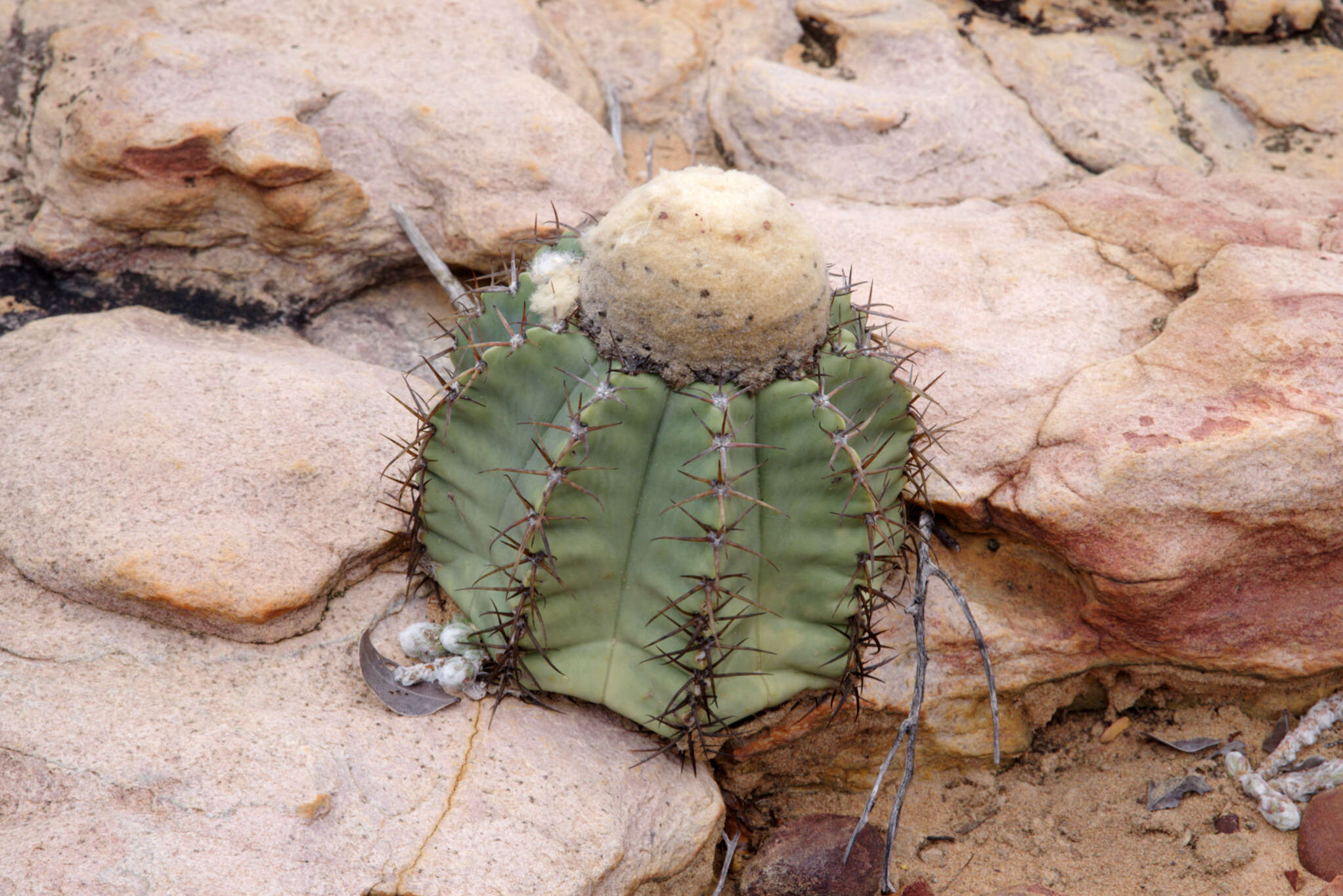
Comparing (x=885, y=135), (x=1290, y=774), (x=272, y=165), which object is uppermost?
(x=272, y=165)

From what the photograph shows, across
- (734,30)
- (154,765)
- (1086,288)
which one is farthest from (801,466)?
(734,30)

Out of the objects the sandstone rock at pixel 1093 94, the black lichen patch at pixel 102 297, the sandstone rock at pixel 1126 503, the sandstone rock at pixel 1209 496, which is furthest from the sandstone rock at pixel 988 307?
the black lichen patch at pixel 102 297

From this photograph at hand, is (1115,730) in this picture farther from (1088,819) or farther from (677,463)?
(677,463)

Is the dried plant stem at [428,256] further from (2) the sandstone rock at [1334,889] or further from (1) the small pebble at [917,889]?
(2) the sandstone rock at [1334,889]

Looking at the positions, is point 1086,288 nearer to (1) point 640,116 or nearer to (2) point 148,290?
(1) point 640,116

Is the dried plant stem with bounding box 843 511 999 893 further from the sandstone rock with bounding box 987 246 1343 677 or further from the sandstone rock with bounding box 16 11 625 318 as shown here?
the sandstone rock with bounding box 16 11 625 318

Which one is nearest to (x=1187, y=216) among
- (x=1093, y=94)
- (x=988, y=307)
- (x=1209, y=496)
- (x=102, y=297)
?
(x=988, y=307)
